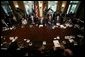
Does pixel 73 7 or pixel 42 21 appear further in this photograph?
pixel 42 21

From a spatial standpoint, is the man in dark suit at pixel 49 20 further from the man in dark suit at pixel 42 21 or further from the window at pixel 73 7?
the window at pixel 73 7

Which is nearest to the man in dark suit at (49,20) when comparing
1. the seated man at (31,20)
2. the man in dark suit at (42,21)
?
the man in dark suit at (42,21)

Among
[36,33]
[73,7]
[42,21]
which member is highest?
[73,7]

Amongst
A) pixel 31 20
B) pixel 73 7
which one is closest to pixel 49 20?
→ pixel 31 20

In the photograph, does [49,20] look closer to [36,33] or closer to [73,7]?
[36,33]

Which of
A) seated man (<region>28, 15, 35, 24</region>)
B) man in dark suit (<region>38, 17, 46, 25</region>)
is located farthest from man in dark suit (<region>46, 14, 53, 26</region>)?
seated man (<region>28, 15, 35, 24</region>)

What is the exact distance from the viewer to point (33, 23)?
204 cm

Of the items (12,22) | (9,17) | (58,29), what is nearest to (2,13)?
(9,17)

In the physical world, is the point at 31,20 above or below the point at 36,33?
above

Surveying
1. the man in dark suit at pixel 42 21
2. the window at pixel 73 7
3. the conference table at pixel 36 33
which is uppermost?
the window at pixel 73 7

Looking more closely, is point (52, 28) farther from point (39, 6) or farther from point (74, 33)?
point (39, 6)

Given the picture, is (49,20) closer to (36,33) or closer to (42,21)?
(42,21)

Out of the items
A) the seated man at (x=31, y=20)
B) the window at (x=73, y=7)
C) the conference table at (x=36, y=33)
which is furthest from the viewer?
the conference table at (x=36, y=33)

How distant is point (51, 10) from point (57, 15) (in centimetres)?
15
